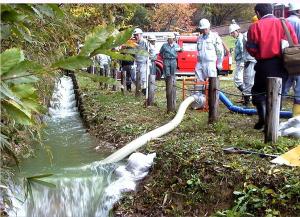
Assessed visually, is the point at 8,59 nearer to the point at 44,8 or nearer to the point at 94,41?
the point at 94,41

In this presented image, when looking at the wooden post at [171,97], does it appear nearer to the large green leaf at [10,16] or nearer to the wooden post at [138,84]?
the wooden post at [138,84]

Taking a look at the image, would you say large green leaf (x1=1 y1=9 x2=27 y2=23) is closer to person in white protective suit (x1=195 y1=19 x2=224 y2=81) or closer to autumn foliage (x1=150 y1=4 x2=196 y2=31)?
person in white protective suit (x1=195 y1=19 x2=224 y2=81)

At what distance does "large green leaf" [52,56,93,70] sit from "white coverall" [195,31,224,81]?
7816 mm

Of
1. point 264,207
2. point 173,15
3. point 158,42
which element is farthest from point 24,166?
point 173,15

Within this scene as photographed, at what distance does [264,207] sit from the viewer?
4.53 m

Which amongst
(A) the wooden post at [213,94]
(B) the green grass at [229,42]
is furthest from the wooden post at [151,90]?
(B) the green grass at [229,42]

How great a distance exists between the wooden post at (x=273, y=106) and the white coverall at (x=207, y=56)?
3.68 metres

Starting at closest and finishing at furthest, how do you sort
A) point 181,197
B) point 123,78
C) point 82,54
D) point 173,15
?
point 82,54 < point 181,197 < point 123,78 < point 173,15

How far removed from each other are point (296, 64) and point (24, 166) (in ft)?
13.6

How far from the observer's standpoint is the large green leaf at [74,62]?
4.76 ft

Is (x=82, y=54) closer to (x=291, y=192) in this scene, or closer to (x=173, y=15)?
(x=291, y=192)

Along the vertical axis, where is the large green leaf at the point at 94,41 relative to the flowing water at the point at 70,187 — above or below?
above

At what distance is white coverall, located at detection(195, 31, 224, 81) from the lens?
9.16 metres

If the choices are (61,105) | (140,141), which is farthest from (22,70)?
(61,105)
